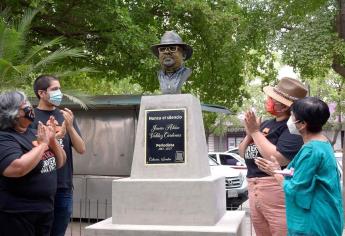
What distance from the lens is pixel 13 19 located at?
11.8m

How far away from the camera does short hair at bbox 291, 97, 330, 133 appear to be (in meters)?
3.77

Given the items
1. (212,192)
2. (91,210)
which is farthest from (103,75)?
(212,192)

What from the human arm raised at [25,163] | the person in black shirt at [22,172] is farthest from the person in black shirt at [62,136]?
the human arm raised at [25,163]

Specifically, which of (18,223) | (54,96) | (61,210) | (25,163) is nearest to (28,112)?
(25,163)

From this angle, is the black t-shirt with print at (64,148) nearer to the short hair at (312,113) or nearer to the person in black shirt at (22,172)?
the person in black shirt at (22,172)

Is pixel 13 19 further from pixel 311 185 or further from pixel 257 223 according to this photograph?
pixel 311 185

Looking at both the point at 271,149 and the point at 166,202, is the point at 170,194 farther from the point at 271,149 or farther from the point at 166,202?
the point at 271,149

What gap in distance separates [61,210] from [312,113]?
283cm

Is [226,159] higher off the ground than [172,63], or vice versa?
[172,63]

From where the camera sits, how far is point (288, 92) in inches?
193

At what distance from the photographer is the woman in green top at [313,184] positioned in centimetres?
368

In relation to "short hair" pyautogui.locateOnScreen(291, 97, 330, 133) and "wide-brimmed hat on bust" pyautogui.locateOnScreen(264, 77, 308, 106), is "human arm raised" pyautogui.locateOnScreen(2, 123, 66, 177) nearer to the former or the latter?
"short hair" pyautogui.locateOnScreen(291, 97, 330, 133)

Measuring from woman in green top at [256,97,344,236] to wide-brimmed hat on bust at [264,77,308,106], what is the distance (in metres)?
1.02

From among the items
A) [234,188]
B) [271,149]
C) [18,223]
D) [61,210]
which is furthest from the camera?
[234,188]
